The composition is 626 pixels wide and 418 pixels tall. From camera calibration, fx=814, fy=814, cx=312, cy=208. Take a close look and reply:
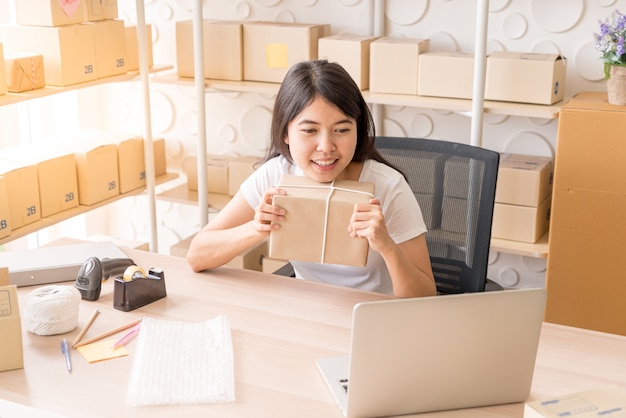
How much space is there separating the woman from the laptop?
0.41m

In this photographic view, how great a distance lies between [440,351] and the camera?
1296 millimetres

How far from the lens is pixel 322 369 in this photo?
4.85 feet

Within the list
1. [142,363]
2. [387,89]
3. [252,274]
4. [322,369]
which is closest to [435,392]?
[322,369]

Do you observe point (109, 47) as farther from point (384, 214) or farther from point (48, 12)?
point (384, 214)

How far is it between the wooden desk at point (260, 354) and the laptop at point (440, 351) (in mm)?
51

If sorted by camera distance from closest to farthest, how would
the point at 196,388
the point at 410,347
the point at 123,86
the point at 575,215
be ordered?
the point at 410,347 → the point at 196,388 → the point at 575,215 → the point at 123,86

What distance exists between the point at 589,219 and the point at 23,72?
2.02 m

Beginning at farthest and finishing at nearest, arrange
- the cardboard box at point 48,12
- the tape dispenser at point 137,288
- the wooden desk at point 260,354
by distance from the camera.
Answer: the cardboard box at point 48,12 < the tape dispenser at point 137,288 < the wooden desk at point 260,354

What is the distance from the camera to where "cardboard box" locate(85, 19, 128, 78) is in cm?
→ 317

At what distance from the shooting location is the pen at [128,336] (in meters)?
1.58

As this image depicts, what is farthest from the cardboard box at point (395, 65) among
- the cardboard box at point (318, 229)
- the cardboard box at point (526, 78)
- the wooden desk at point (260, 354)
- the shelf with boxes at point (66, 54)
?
the cardboard box at point (318, 229)

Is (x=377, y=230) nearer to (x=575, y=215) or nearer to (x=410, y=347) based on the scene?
(x=410, y=347)

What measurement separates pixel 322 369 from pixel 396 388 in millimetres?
208

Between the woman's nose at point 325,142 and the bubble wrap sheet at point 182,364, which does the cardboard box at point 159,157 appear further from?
the bubble wrap sheet at point 182,364
